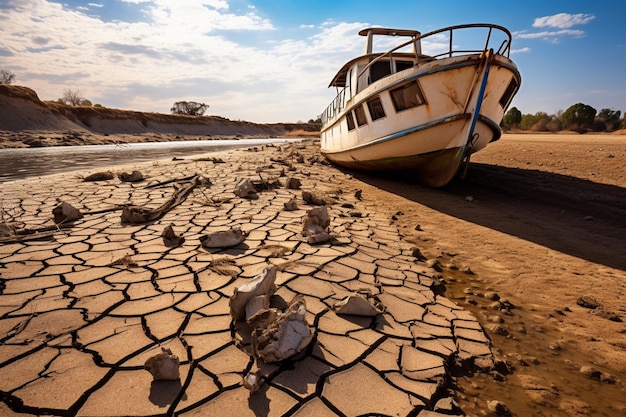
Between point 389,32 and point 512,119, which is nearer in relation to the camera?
point 389,32

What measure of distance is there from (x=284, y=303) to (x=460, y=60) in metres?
4.87

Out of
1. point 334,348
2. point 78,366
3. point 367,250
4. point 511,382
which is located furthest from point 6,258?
point 511,382

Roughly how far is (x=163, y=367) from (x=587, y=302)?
3.02 m

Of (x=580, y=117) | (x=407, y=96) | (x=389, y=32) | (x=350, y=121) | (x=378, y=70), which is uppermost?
(x=580, y=117)

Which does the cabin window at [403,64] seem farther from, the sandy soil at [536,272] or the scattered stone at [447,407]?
the scattered stone at [447,407]

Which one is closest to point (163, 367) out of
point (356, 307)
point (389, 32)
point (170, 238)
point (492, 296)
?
point (356, 307)

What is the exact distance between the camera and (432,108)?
5.49 m

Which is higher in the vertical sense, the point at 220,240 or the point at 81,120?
the point at 81,120

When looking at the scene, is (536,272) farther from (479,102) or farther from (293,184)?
(293,184)

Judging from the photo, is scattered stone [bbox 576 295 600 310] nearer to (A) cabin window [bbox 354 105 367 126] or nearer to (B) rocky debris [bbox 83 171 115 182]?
(A) cabin window [bbox 354 105 367 126]

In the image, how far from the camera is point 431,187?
22.8 feet

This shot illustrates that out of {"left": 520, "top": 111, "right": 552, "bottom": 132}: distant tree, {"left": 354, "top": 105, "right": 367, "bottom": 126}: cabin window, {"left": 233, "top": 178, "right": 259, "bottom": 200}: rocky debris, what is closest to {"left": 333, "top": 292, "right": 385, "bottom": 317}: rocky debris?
{"left": 233, "top": 178, "right": 259, "bottom": 200}: rocky debris

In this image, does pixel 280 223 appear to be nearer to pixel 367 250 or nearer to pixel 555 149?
→ pixel 367 250

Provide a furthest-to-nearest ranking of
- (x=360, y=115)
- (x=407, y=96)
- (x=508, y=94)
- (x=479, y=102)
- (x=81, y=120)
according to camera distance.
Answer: (x=81, y=120) → (x=360, y=115) → (x=508, y=94) → (x=407, y=96) → (x=479, y=102)
